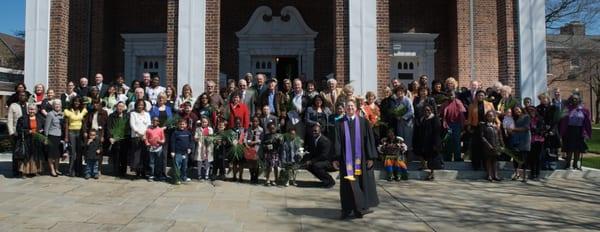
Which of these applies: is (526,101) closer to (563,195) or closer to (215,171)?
(563,195)

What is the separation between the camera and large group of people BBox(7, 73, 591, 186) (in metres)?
9.14

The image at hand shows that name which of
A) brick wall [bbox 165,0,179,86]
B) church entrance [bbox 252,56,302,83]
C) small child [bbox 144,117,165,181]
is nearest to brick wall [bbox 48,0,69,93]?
brick wall [bbox 165,0,179,86]

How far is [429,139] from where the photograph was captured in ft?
31.7

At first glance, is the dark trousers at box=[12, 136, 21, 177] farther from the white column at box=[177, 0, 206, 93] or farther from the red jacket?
the red jacket

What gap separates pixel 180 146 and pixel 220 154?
0.78 meters

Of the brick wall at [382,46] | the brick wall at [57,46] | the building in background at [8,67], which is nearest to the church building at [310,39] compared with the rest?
the brick wall at [57,46]

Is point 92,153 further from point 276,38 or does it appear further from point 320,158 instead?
point 276,38

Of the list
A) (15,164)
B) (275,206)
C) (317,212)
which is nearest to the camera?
(317,212)

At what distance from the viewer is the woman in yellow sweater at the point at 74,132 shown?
960 centimetres

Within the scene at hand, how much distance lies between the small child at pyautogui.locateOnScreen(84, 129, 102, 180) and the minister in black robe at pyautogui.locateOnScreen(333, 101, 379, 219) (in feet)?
16.8

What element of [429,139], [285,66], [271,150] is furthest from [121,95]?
[285,66]

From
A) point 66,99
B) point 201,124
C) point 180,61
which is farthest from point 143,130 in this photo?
point 180,61

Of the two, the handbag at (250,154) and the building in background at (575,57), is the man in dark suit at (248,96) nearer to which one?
the handbag at (250,154)

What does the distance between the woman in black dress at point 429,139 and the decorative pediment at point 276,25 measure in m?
7.27
